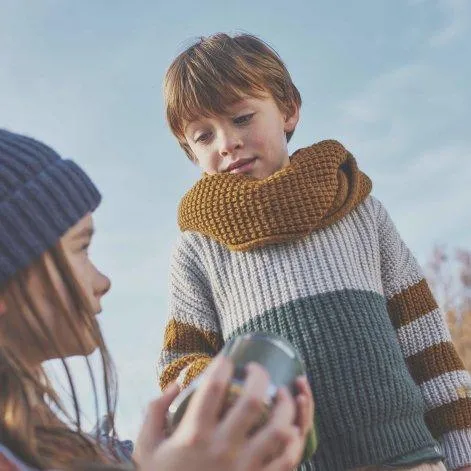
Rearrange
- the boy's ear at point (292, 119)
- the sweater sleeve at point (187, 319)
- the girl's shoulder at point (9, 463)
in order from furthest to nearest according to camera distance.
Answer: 1. the boy's ear at point (292, 119)
2. the sweater sleeve at point (187, 319)
3. the girl's shoulder at point (9, 463)

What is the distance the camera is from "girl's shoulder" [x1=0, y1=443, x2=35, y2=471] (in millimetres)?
1374

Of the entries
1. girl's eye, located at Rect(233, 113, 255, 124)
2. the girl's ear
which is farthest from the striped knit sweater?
the girl's ear

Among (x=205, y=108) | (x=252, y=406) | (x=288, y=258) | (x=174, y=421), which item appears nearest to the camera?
(x=252, y=406)

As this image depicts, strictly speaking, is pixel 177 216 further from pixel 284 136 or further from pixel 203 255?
pixel 284 136

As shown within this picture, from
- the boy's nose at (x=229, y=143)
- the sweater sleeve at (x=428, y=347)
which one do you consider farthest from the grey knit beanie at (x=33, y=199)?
the sweater sleeve at (x=428, y=347)

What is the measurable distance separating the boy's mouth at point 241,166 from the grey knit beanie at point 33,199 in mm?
662

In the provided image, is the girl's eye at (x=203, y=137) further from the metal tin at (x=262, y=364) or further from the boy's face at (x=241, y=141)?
the metal tin at (x=262, y=364)

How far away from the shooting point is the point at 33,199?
1.71 m

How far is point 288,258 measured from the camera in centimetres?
228

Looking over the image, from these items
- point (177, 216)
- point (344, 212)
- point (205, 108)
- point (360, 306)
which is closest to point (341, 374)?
point (360, 306)

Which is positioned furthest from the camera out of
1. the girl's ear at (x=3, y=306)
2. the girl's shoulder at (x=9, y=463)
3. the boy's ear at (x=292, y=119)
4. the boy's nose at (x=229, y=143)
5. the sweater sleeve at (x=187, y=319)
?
the boy's ear at (x=292, y=119)

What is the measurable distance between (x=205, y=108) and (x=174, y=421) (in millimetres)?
1347

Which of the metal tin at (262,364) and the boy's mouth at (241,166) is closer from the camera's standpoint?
the metal tin at (262,364)

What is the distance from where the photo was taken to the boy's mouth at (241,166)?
Answer: 8.01ft
